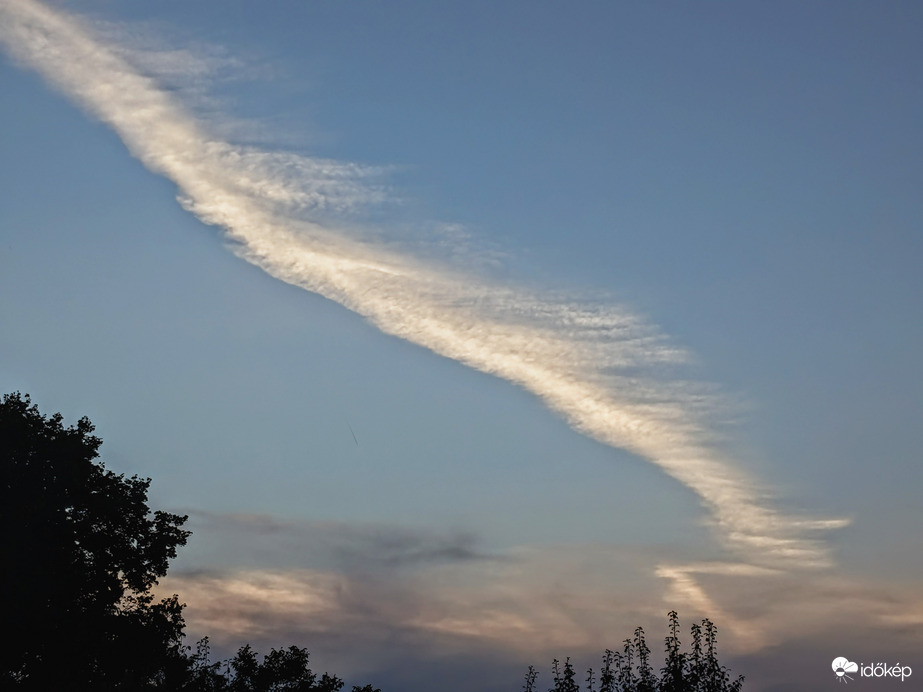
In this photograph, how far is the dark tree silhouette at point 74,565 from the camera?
52281 mm

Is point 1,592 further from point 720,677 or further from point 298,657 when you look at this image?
point 720,677

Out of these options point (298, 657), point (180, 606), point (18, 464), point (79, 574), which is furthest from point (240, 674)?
point (18, 464)

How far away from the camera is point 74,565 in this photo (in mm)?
54750

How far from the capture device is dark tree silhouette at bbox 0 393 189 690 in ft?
172

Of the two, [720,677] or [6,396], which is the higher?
[6,396]

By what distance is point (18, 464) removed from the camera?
54750 mm

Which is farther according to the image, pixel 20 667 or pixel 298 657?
pixel 298 657

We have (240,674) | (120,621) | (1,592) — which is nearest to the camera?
(1,592)

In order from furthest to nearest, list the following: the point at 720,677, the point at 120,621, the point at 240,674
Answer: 1. the point at 240,674
2. the point at 120,621
3. the point at 720,677

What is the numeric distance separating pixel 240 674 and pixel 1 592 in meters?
23.3

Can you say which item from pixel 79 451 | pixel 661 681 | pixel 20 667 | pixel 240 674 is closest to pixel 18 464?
pixel 79 451

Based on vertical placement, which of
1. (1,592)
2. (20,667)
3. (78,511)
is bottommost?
(20,667)

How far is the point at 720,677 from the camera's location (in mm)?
35719

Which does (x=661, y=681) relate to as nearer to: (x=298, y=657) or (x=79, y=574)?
(x=79, y=574)
